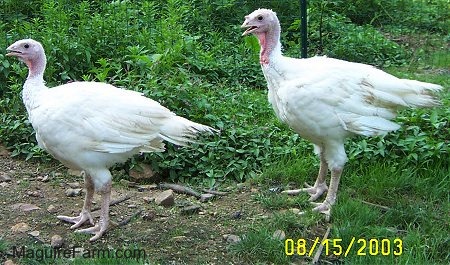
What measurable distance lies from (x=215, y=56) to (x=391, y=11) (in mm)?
3652

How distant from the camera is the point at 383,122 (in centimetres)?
548

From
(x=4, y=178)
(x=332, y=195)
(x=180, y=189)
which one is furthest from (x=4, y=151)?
(x=332, y=195)

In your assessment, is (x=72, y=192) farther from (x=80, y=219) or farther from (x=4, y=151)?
(x=4, y=151)

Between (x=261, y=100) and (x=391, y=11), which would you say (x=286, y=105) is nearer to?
(x=261, y=100)

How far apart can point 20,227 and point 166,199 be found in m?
1.17

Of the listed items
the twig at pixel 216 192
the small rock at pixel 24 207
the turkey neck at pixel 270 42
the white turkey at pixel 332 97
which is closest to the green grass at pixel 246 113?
the twig at pixel 216 192

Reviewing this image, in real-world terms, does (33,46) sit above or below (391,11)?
above

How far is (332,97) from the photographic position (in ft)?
17.7

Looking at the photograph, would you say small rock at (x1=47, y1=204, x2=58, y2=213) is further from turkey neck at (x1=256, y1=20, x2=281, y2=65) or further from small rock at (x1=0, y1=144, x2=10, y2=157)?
turkey neck at (x1=256, y1=20, x2=281, y2=65)

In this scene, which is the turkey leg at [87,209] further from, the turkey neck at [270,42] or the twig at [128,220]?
the turkey neck at [270,42]

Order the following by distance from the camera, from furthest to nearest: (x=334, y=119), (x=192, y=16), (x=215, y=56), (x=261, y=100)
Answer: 1. (x=192, y=16)
2. (x=215, y=56)
3. (x=261, y=100)
4. (x=334, y=119)

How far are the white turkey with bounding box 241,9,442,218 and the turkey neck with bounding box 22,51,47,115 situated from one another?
5.77 ft

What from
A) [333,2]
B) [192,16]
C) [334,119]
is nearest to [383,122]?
[334,119]

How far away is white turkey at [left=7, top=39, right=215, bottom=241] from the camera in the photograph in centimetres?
503
